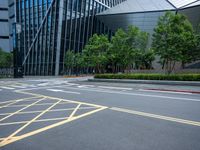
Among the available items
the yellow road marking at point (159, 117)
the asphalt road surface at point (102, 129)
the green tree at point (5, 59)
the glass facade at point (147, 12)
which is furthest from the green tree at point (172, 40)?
the green tree at point (5, 59)

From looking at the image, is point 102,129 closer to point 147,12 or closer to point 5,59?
point 147,12

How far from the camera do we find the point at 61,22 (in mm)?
51438

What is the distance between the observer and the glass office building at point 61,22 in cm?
5034

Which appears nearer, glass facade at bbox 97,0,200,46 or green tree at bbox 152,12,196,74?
green tree at bbox 152,12,196,74

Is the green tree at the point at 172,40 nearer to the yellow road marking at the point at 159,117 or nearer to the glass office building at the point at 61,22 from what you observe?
the yellow road marking at the point at 159,117

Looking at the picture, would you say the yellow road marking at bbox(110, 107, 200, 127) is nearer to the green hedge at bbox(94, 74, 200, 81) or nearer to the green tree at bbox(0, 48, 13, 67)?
the green hedge at bbox(94, 74, 200, 81)

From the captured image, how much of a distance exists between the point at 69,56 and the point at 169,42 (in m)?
32.5

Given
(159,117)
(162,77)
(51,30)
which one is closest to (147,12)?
(51,30)

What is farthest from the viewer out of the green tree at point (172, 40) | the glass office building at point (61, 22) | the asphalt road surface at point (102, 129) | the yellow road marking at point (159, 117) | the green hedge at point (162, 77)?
the glass office building at point (61, 22)

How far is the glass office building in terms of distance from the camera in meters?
50.3

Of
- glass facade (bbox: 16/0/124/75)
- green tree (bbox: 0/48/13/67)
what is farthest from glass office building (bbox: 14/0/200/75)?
green tree (bbox: 0/48/13/67)

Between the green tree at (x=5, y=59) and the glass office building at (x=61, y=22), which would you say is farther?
the green tree at (x=5, y=59)

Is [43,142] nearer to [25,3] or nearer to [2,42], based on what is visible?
[25,3]

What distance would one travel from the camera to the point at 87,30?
198 feet
